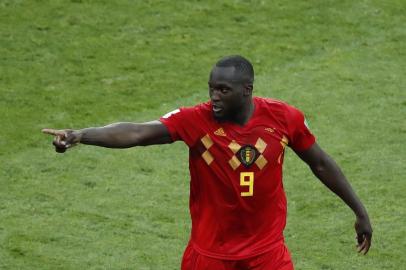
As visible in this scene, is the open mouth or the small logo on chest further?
the small logo on chest

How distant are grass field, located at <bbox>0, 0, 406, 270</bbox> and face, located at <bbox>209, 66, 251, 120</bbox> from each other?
3265mm

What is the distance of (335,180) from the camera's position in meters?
8.58

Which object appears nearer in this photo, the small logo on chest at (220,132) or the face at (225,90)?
the face at (225,90)

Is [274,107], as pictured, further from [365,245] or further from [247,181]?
[365,245]

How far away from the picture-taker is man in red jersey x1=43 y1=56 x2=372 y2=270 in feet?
25.8

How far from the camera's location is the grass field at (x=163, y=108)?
11.2 metres

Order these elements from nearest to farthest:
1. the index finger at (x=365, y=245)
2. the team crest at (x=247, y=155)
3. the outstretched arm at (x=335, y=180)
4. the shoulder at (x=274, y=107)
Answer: the team crest at (x=247, y=155) < the shoulder at (x=274, y=107) < the outstretched arm at (x=335, y=180) < the index finger at (x=365, y=245)

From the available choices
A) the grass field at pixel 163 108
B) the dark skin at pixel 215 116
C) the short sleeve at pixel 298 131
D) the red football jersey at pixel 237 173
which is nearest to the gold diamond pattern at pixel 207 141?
the red football jersey at pixel 237 173

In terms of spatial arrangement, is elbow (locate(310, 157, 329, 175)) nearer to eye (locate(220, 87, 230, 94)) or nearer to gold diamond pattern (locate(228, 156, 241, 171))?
gold diamond pattern (locate(228, 156, 241, 171))

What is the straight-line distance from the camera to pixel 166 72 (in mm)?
15531

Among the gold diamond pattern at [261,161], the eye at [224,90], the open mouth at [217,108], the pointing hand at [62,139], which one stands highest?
the eye at [224,90]

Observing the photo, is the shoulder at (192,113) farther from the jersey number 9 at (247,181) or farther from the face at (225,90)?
the jersey number 9 at (247,181)

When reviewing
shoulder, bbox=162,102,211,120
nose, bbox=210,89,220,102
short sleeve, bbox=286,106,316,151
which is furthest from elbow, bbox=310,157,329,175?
nose, bbox=210,89,220,102

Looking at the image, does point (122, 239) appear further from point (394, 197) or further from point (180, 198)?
point (394, 197)
